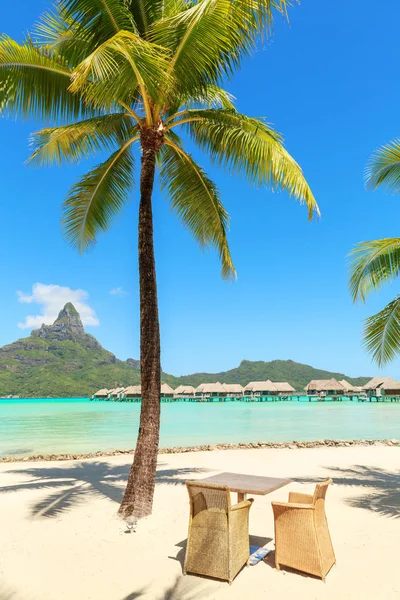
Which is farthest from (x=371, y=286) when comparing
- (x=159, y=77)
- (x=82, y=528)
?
(x=82, y=528)

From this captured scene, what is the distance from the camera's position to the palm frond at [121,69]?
391 centimetres

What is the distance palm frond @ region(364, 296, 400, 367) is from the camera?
7252 millimetres

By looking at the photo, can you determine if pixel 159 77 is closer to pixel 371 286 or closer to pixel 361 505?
pixel 371 286

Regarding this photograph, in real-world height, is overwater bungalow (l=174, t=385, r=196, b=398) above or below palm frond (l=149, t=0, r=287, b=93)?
below

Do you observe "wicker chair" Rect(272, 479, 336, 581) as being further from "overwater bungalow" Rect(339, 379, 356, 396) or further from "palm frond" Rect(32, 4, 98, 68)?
"overwater bungalow" Rect(339, 379, 356, 396)

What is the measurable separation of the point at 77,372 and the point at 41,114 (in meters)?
106

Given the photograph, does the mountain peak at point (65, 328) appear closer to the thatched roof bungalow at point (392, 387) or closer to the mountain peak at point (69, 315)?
the mountain peak at point (69, 315)

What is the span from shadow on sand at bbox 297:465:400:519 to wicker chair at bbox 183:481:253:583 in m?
2.95

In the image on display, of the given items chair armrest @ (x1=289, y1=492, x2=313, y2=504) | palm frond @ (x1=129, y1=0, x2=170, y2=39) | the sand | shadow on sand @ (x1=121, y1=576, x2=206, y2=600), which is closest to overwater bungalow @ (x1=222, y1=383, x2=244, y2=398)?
the sand

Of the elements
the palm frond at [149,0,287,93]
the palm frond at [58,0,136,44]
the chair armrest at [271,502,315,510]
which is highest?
the palm frond at [58,0,136,44]

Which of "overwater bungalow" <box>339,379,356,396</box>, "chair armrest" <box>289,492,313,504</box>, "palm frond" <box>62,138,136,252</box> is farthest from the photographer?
"overwater bungalow" <box>339,379,356,396</box>

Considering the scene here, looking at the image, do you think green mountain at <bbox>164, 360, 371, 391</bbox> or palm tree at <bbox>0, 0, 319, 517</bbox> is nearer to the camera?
palm tree at <bbox>0, 0, 319, 517</bbox>

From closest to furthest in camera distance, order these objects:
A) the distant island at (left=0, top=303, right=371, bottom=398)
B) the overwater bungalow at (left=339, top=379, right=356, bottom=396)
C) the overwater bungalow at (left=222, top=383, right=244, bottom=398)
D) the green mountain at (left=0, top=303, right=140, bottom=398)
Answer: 1. the overwater bungalow at (left=339, top=379, right=356, bottom=396)
2. the overwater bungalow at (left=222, top=383, right=244, bottom=398)
3. the green mountain at (left=0, top=303, right=140, bottom=398)
4. the distant island at (left=0, top=303, right=371, bottom=398)

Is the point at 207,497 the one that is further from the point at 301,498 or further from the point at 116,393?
the point at 116,393
